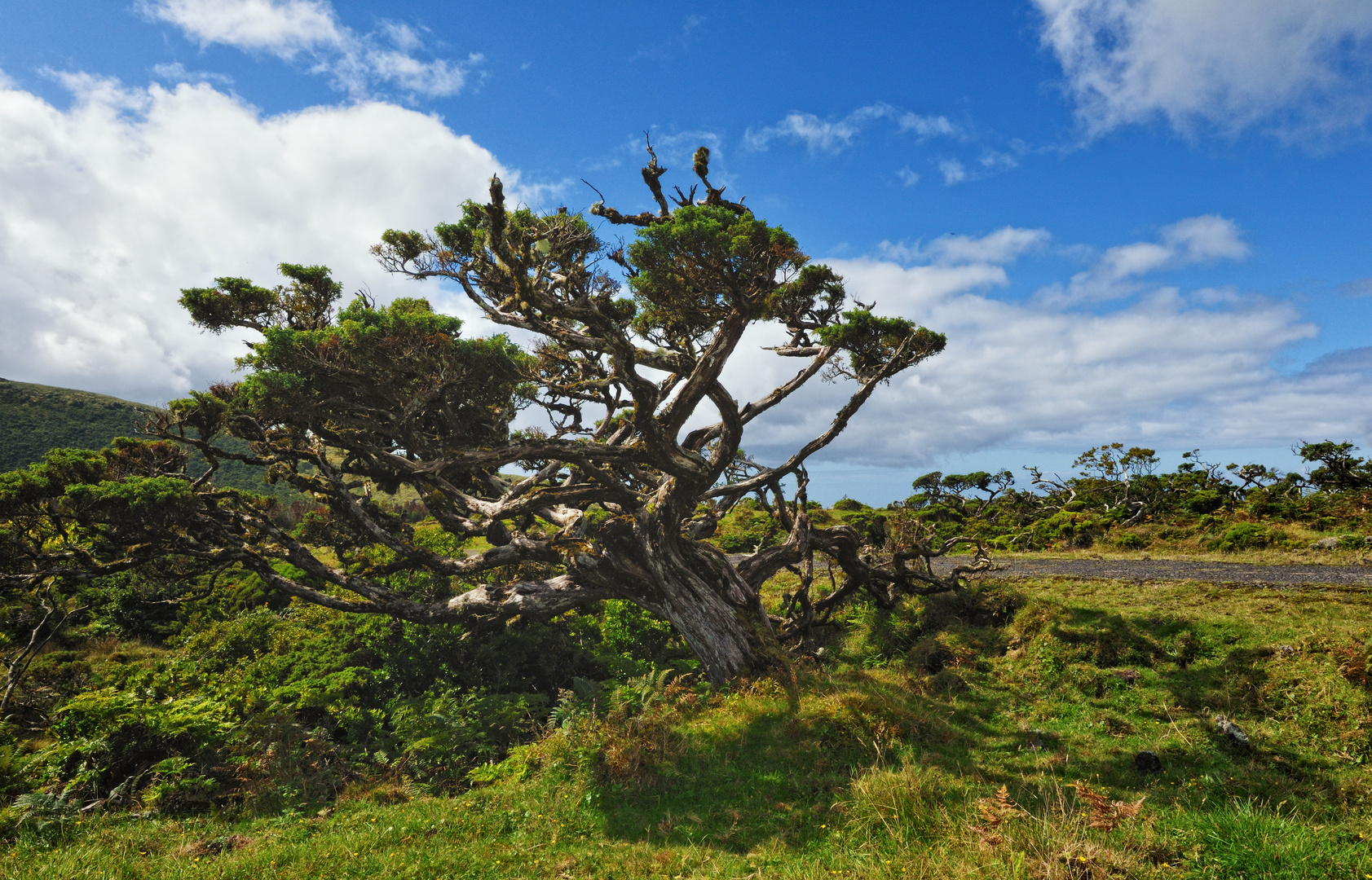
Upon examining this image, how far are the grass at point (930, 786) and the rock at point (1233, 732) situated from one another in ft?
0.51

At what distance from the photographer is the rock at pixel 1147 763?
29.7 ft

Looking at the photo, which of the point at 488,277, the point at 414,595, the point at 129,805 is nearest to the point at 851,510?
the point at 414,595

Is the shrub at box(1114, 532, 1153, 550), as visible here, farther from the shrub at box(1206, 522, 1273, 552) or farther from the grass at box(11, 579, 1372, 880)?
the grass at box(11, 579, 1372, 880)

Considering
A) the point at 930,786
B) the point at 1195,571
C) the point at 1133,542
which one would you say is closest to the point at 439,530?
the point at 930,786

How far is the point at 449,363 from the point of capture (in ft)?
46.5

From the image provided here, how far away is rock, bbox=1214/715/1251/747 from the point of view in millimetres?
9273

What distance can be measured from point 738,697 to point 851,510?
38856mm


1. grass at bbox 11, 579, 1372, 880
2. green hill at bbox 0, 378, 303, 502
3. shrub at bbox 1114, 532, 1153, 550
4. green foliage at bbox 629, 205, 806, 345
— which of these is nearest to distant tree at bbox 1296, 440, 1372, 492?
shrub at bbox 1114, 532, 1153, 550

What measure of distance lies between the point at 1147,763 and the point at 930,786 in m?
4.07

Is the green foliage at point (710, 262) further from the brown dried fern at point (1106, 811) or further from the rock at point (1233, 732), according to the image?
the rock at point (1233, 732)

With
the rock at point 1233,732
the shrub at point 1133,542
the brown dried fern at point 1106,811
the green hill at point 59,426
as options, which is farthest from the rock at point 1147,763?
the green hill at point 59,426

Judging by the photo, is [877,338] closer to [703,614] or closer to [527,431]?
[703,614]

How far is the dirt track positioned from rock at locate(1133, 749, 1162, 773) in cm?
1005

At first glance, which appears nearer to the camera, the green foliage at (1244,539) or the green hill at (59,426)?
the green foliage at (1244,539)
